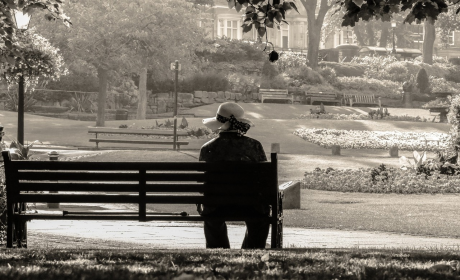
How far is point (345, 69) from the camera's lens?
57281mm

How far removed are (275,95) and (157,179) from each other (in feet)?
127

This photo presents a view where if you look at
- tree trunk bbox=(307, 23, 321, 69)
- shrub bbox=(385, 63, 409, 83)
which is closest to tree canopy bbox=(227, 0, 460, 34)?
tree trunk bbox=(307, 23, 321, 69)

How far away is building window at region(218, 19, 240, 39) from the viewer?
8075 cm

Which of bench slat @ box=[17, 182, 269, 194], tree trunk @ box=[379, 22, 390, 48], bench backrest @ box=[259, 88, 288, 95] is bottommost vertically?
bench slat @ box=[17, 182, 269, 194]

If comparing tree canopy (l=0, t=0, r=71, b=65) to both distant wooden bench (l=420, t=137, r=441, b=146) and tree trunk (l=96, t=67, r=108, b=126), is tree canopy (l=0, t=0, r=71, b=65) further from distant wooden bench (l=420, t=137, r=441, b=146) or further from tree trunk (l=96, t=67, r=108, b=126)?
tree trunk (l=96, t=67, r=108, b=126)

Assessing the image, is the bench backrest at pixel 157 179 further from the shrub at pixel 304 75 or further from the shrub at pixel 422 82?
the shrub at pixel 422 82

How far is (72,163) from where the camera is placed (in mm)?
7383

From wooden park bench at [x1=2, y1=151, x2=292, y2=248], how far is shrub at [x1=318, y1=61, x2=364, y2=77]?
162ft

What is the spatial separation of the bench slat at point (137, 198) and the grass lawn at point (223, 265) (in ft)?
2.33

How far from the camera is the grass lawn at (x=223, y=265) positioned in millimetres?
4910

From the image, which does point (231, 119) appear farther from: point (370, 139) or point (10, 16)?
point (370, 139)

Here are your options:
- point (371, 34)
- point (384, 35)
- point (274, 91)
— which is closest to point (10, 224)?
point (274, 91)

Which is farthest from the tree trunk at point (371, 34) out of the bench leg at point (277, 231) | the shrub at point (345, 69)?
the bench leg at point (277, 231)

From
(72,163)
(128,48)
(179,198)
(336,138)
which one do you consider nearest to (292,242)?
(179,198)
